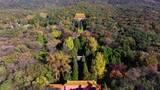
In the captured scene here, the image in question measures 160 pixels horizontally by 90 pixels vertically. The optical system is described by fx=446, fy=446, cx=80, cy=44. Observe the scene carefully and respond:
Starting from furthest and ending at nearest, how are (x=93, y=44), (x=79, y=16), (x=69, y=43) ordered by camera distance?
(x=79, y=16), (x=69, y=43), (x=93, y=44)

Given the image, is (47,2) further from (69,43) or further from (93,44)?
(93,44)

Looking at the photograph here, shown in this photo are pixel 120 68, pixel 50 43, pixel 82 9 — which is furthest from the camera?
pixel 82 9

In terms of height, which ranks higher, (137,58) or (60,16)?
(137,58)

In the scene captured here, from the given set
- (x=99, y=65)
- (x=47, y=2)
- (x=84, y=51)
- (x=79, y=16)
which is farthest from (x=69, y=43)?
(x=47, y=2)

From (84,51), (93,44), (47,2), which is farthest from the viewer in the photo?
A: (47,2)

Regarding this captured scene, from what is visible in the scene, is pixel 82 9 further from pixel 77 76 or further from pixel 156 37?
pixel 77 76

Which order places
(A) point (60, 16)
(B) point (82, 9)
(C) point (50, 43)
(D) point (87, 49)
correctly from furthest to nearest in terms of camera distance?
(B) point (82, 9), (A) point (60, 16), (C) point (50, 43), (D) point (87, 49)

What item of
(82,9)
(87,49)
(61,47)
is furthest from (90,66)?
(82,9)

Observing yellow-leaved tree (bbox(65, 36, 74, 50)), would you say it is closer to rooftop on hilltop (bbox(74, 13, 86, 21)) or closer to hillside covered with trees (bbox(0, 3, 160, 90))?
hillside covered with trees (bbox(0, 3, 160, 90))

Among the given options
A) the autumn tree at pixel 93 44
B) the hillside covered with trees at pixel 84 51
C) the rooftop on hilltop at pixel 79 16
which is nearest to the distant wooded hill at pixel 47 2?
the hillside covered with trees at pixel 84 51

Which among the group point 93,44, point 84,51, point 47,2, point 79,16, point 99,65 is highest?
point 99,65
